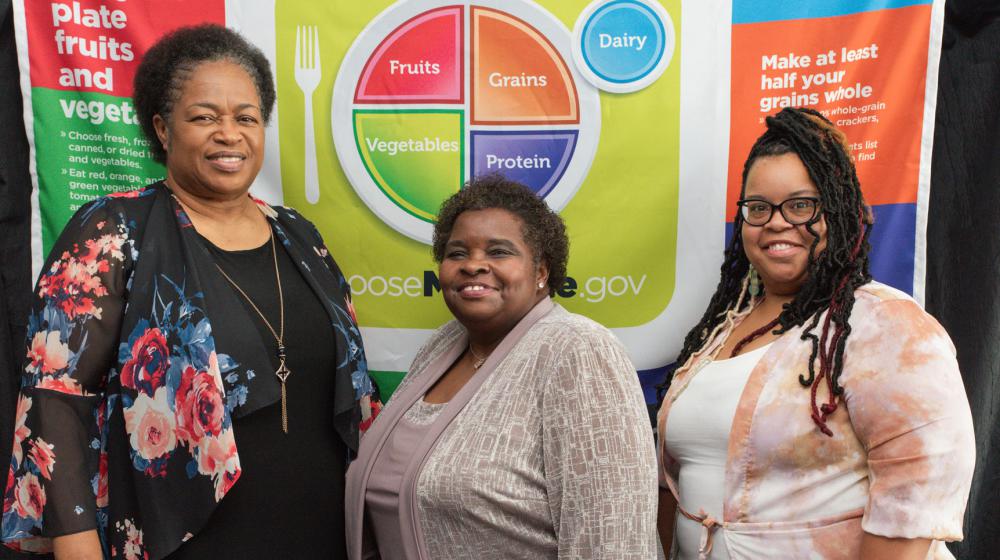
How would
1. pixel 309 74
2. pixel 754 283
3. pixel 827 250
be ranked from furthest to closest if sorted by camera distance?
pixel 309 74 → pixel 754 283 → pixel 827 250

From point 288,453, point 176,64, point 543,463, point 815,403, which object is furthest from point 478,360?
point 176,64

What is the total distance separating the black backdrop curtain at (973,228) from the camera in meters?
→ 2.33

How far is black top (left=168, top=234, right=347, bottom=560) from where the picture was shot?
1.83m

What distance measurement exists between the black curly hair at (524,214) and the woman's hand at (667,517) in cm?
61

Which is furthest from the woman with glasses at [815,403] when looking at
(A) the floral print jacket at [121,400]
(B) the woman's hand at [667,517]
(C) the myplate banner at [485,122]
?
(A) the floral print jacket at [121,400]

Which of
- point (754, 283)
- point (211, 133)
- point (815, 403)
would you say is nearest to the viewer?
point (815, 403)

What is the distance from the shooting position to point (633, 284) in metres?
2.53

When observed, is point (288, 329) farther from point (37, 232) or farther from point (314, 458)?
point (37, 232)

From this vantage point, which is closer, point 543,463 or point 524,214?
point 543,463

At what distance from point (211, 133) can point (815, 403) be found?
1.44m

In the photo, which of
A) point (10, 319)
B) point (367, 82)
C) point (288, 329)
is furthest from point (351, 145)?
point (10, 319)

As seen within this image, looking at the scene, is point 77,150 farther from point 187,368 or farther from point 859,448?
point 859,448

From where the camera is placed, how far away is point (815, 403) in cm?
165

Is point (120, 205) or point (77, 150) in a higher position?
point (77, 150)
